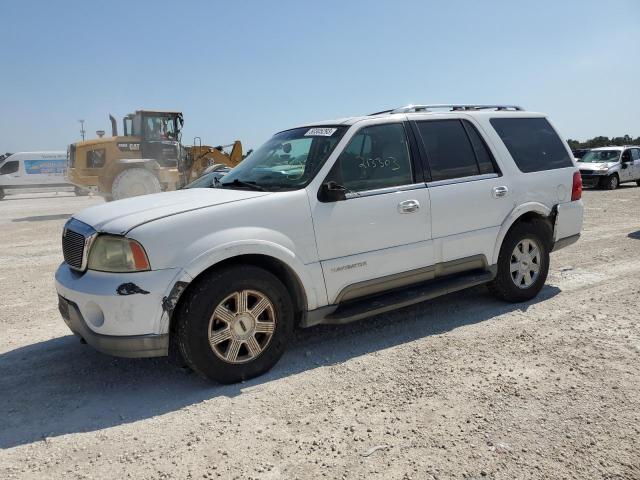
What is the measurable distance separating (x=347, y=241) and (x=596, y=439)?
205cm

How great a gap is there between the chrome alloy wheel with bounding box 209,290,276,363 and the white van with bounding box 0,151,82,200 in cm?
2677

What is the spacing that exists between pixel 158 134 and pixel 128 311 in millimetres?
14933

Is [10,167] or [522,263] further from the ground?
[10,167]

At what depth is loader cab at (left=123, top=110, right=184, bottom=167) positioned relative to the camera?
16.7 metres

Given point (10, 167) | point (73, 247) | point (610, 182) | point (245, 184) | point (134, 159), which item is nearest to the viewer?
point (73, 247)

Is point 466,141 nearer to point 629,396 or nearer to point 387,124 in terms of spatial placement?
point 387,124

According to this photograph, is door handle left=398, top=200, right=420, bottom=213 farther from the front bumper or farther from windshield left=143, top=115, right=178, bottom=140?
windshield left=143, top=115, right=178, bottom=140

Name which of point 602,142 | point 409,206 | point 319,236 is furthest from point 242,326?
point 602,142

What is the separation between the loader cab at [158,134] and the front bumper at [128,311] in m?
14.2

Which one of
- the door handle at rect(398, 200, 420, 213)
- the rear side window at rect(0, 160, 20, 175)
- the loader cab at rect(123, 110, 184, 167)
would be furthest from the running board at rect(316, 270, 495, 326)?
the rear side window at rect(0, 160, 20, 175)

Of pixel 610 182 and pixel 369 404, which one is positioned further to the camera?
pixel 610 182

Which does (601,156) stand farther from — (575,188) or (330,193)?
(330,193)

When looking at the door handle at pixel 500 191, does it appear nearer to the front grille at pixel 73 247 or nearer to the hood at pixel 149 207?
the hood at pixel 149 207

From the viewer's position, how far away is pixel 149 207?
3.67 metres
